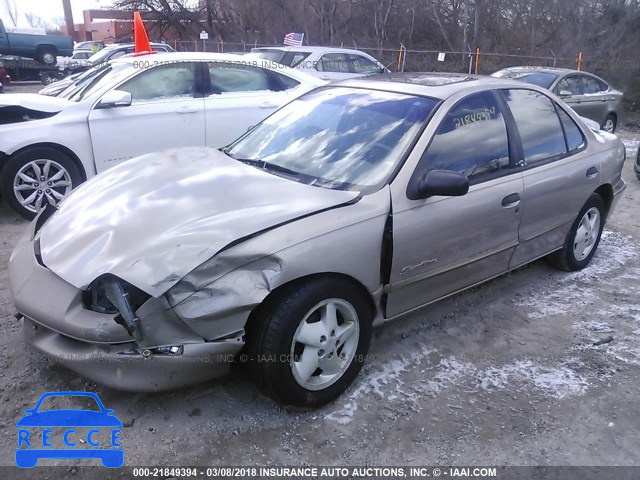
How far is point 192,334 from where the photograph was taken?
2.39 m

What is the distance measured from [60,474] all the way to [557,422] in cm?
241

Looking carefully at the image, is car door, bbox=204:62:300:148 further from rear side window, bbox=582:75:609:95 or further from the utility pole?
the utility pole

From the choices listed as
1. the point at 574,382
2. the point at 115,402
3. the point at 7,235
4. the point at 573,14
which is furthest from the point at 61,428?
the point at 573,14

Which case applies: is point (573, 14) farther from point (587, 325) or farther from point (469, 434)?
point (469, 434)

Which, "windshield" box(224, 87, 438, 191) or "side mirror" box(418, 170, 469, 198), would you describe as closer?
"side mirror" box(418, 170, 469, 198)

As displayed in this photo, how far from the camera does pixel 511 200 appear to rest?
3.53 meters

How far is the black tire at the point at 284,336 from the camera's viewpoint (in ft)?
8.23

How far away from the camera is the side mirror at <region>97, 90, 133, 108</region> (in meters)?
5.45

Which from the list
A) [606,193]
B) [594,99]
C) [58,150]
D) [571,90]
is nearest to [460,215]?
[606,193]

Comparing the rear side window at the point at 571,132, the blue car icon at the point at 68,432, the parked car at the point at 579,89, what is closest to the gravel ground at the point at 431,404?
the blue car icon at the point at 68,432

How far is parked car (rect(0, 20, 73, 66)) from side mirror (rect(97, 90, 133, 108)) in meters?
21.6

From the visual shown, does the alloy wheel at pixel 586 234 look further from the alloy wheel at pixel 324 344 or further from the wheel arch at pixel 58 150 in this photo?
the wheel arch at pixel 58 150

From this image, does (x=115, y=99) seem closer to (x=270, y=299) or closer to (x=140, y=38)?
(x=140, y=38)

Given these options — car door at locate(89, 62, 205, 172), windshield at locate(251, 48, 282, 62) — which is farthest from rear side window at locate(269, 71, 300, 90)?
windshield at locate(251, 48, 282, 62)
